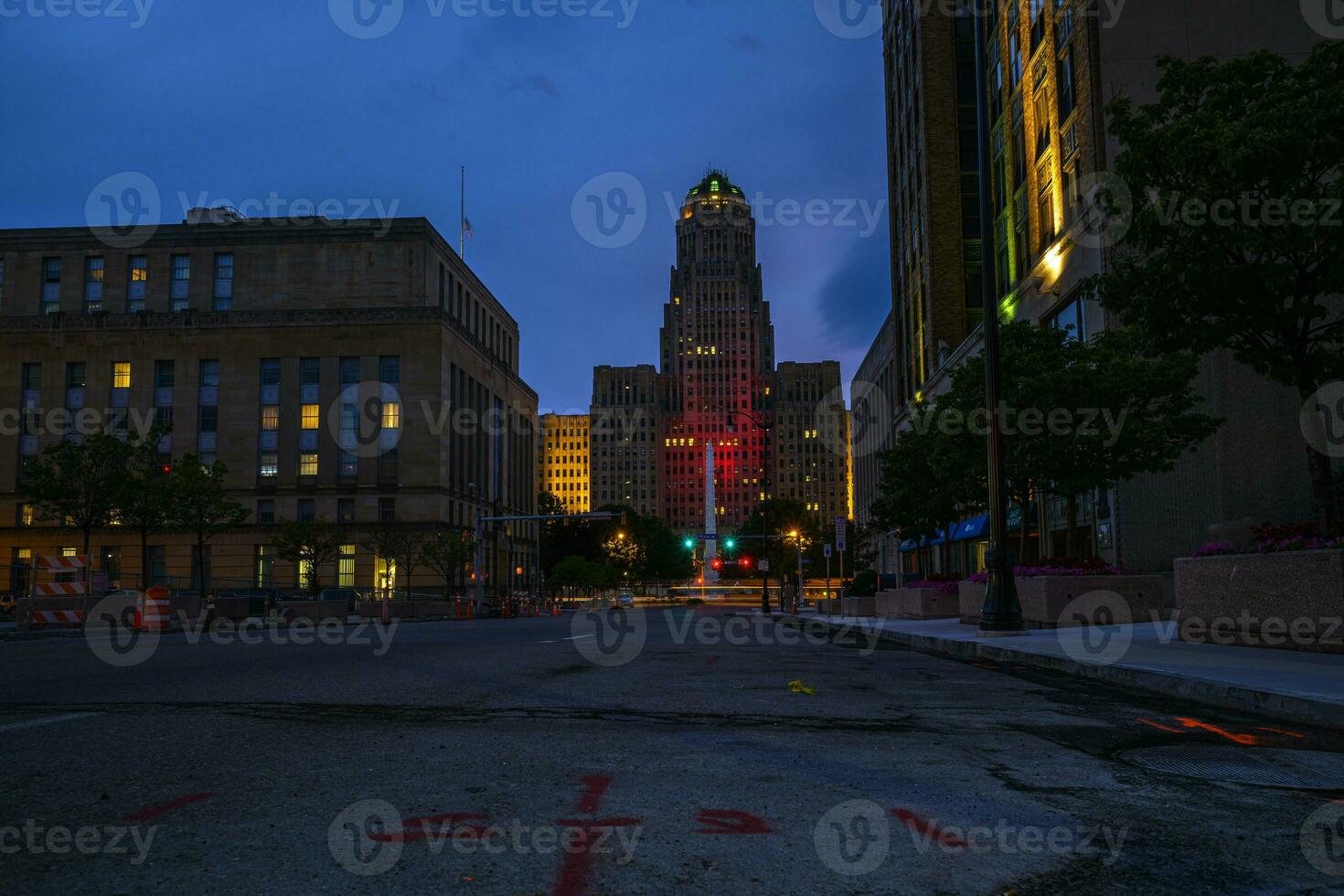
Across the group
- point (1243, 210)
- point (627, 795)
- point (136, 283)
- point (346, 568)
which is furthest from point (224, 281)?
point (627, 795)

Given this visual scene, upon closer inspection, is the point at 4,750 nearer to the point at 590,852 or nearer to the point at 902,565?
the point at 590,852

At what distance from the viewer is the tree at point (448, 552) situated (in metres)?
63.9

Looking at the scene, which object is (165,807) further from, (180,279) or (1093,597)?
(180,279)

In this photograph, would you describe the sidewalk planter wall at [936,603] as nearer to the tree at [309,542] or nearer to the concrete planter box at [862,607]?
the concrete planter box at [862,607]

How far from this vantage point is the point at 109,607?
25.2m

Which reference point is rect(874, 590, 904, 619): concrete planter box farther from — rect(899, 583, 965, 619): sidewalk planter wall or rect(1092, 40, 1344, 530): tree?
rect(1092, 40, 1344, 530): tree

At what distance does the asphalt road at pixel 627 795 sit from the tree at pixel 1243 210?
7631 millimetres

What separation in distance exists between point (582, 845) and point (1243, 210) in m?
13.6

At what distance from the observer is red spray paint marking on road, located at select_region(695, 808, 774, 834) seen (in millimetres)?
3631

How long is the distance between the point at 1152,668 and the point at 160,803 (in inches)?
365

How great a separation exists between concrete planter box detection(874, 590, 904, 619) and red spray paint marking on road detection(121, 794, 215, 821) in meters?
30.9

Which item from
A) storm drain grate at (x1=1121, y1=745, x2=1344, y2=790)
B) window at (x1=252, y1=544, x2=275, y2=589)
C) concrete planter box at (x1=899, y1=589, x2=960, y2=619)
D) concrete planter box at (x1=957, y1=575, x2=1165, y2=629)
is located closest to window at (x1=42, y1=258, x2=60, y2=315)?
window at (x1=252, y1=544, x2=275, y2=589)

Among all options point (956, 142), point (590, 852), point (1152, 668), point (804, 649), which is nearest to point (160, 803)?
point (590, 852)

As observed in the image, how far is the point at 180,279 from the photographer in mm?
79000
